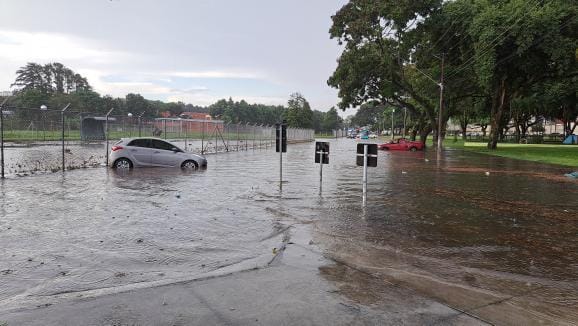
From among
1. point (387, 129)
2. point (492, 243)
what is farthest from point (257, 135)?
point (387, 129)

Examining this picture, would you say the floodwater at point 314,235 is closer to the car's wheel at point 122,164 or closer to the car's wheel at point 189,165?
the car's wheel at point 122,164

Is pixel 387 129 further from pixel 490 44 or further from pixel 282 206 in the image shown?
pixel 282 206

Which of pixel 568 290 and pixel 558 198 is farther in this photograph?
pixel 558 198

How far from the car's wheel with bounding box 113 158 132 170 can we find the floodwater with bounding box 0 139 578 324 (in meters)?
4.44

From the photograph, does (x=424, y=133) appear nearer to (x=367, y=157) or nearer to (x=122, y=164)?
(x=122, y=164)

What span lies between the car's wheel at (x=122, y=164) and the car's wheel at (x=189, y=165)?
2256 millimetres

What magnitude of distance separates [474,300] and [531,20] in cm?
3367

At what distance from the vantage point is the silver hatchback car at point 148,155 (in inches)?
754

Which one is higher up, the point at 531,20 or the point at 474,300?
the point at 531,20

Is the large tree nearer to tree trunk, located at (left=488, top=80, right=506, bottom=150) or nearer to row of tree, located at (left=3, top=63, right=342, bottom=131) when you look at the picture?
row of tree, located at (left=3, top=63, right=342, bottom=131)

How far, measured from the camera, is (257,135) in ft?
166

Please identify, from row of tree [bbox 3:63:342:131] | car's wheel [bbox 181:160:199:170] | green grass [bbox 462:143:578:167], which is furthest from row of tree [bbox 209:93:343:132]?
car's wheel [bbox 181:160:199:170]

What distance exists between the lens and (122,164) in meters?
19.3

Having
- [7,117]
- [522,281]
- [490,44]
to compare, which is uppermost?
[490,44]
